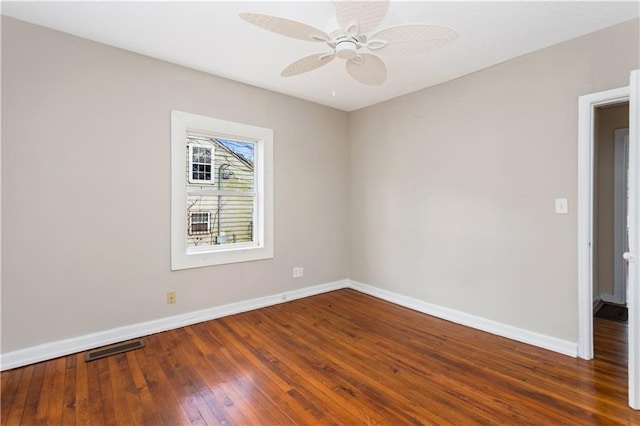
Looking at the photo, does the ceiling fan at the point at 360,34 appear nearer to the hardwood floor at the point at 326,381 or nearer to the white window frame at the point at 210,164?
the white window frame at the point at 210,164

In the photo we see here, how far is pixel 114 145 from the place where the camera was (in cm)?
274

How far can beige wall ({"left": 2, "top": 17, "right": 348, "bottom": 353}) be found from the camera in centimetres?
235

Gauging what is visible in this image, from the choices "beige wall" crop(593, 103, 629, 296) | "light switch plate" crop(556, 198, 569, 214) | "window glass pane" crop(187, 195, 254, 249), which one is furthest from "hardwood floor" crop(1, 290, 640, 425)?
"light switch plate" crop(556, 198, 569, 214)

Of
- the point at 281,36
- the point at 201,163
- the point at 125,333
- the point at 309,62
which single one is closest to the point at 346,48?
the point at 309,62

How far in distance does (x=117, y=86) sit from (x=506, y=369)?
3907 millimetres

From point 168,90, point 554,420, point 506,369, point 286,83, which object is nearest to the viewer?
point 554,420

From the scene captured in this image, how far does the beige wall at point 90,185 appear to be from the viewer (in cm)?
235

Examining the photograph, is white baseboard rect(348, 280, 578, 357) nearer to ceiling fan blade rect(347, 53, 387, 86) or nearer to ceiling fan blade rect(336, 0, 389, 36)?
ceiling fan blade rect(347, 53, 387, 86)

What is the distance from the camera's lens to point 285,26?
1.77m

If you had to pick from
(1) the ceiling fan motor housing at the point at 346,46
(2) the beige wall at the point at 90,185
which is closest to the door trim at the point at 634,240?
(1) the ceiling fan motor housing at the point at 346,46

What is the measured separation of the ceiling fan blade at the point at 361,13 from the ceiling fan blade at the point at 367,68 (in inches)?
11.7

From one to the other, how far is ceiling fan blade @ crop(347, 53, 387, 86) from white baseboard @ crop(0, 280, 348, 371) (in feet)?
8.59

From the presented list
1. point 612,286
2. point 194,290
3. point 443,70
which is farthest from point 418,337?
point 612,286

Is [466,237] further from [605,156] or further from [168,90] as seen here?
[168,90]
